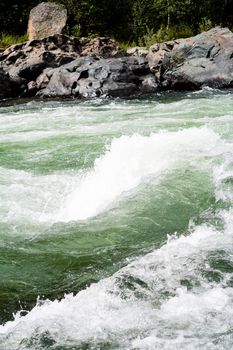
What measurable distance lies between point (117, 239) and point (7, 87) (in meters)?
12.0

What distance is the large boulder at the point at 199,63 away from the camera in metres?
15.3

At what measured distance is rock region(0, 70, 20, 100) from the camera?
15786 millimetres

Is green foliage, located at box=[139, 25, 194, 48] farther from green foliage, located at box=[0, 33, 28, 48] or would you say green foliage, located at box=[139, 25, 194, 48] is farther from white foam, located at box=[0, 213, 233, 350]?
white foam, located at box=[0, 213, 233, 350]

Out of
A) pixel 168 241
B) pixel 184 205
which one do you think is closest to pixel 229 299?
pixel 168 241

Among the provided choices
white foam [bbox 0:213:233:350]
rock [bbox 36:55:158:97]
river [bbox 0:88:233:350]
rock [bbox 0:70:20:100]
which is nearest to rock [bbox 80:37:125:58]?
rock [bbox 36:55:158:97]

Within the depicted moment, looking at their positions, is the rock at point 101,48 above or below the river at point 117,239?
above

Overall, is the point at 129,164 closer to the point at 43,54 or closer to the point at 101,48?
the point at 43,54

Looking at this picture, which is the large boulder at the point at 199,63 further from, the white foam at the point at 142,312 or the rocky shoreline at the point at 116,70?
the white foam at the point at 142,312

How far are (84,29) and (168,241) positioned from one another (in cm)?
1924

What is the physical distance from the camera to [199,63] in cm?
1594

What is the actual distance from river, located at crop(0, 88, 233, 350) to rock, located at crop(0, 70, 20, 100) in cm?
677

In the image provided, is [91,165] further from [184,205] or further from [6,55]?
[6,55]

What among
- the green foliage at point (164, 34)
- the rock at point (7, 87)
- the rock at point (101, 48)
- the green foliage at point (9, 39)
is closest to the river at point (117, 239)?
the rock at point (7, 87)

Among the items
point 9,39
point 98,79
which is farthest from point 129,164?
point 9,39
